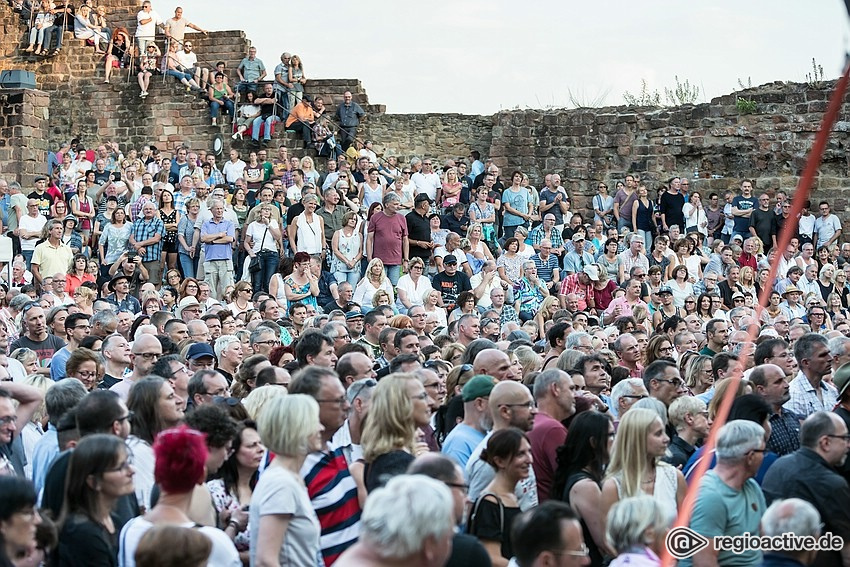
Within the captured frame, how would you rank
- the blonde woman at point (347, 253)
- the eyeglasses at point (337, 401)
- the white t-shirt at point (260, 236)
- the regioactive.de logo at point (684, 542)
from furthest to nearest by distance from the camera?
the white t-shirt at point (260, 236) → the blonde woman at point (347, 253) → the eyeglasses at point (337, 401) → the regioactive.de logo at point (684, 542)

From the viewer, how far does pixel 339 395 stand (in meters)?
5.41

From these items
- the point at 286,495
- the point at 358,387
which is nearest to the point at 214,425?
the point at 286,495

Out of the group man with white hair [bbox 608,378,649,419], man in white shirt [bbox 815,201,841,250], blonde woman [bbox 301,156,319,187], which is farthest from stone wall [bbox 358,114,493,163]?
man with white hair [bbox 608,378,649,419]

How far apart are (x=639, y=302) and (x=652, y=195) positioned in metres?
7.90

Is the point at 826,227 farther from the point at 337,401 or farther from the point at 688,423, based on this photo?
the point at 337,401

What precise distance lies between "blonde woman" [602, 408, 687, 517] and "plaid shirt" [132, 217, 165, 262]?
11625 millimetres

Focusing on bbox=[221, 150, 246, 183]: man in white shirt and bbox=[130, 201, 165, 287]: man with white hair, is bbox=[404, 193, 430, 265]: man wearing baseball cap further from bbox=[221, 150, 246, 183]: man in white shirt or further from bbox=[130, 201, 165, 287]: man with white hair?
bbox=[221, 150, 246, 183]: man in white shirt

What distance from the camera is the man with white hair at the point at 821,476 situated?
5387 mm

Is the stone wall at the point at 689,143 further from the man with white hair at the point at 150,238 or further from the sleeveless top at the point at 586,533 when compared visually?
the sleeveless top at the point at 586,533

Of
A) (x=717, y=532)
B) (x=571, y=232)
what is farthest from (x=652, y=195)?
(x=717, y=532)

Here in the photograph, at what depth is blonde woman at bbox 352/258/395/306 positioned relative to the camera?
13727mm

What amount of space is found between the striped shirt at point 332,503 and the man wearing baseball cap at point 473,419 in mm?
1084

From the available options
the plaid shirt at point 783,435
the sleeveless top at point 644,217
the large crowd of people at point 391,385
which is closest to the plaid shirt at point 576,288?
the large crowd of people at point 391,385

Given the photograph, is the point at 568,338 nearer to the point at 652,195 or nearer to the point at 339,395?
the point at 339,395
